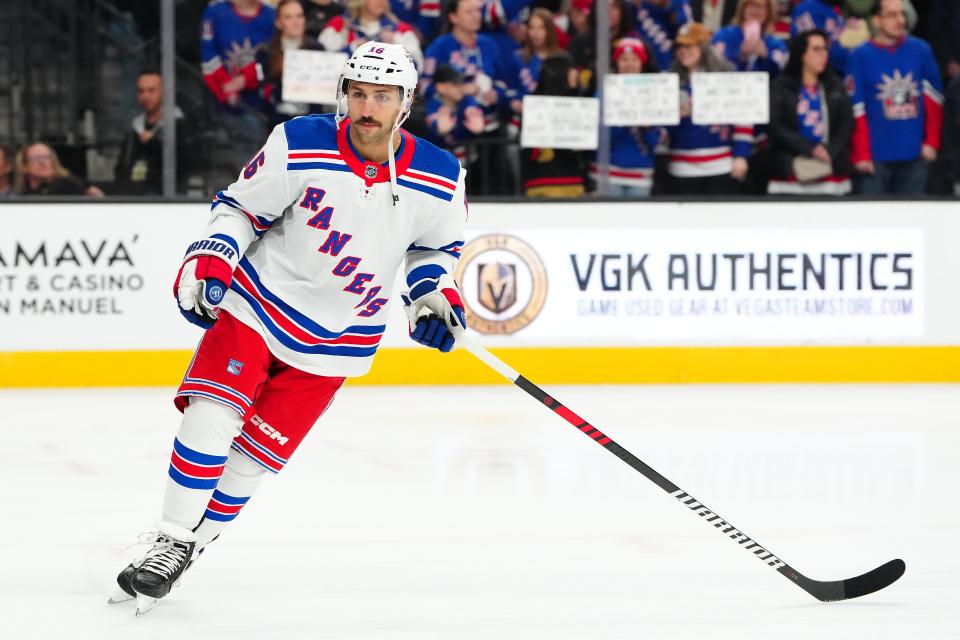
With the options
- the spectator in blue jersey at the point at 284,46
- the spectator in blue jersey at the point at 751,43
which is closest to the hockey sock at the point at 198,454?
the spectator in blue jersey at the point at 284,46

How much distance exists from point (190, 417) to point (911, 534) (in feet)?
5.62

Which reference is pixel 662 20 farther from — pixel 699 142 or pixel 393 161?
pixel 393 161

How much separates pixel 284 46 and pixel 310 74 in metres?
0.17

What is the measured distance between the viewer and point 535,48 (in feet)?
22.0

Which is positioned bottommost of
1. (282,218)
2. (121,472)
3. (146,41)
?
(121,472)

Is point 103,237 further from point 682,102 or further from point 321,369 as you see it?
point 321,369

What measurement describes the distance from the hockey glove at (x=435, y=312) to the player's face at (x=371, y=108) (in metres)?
0.35

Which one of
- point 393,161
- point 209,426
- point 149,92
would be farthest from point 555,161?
point 209,426

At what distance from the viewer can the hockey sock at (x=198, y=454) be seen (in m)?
2.64

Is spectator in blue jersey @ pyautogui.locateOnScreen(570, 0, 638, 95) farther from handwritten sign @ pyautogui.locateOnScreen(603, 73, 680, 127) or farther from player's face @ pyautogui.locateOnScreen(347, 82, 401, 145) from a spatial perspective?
player's face @ pyautogui.locateOnScreen(347, 82, 401, 145)

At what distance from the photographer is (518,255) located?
654cm

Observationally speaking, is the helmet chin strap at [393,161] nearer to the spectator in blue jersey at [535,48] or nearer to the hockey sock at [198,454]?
the hockey sock at [198,454]

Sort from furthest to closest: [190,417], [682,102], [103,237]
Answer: [682,102]
[103,237]
[190,417]

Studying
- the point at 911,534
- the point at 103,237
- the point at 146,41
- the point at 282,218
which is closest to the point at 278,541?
the point at 282,218
